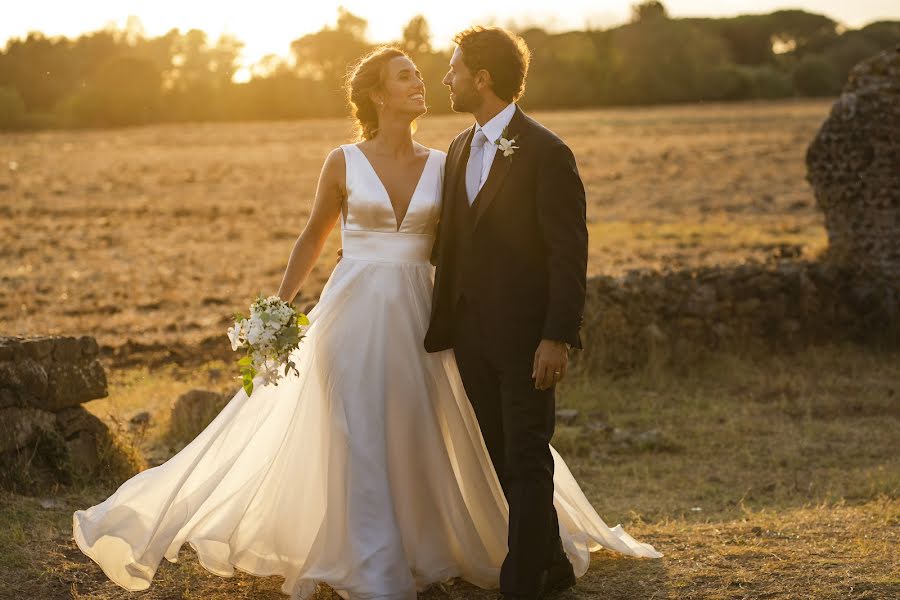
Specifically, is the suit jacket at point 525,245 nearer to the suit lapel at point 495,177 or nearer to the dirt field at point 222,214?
the suit lapel at point 495,177

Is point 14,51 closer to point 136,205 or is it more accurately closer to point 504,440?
point 136,205

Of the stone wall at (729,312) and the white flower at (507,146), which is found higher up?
the white flower at (507,146)

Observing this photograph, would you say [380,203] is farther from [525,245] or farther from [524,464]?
[524,464]

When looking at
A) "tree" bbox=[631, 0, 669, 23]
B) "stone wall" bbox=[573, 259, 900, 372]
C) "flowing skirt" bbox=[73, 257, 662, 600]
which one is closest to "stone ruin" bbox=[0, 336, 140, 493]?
"flowing skirt" bbox=[73, 257, 662, 600]

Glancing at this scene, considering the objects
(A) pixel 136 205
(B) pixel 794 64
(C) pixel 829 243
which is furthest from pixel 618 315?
(B) pixel 794 64

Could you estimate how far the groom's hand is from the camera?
453cm

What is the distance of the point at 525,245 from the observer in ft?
15.3

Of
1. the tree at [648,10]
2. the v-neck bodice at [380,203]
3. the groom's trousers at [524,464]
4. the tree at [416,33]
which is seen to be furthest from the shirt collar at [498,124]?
the tree at [648,10]

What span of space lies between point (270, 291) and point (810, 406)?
24.6 feet

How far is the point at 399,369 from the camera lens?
501 centimetres

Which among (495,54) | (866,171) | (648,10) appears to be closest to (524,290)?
(495,54)

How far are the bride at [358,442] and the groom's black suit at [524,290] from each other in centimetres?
39

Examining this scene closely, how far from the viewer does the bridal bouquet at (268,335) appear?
4.85 metres

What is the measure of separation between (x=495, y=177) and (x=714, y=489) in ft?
12.9
